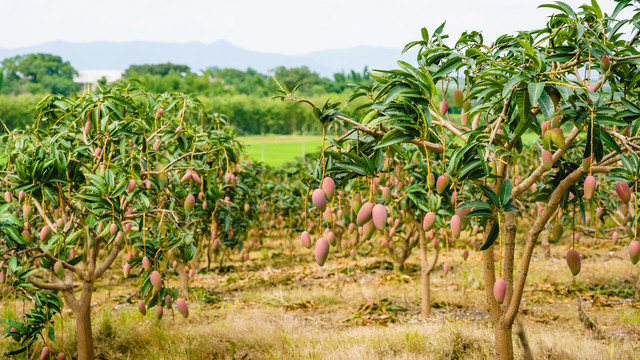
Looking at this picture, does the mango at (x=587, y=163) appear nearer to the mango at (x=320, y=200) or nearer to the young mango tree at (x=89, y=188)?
the mango at (x=320, y=200)

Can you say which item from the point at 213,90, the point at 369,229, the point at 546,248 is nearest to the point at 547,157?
the point at 369,229

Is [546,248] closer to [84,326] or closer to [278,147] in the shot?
[84,326]

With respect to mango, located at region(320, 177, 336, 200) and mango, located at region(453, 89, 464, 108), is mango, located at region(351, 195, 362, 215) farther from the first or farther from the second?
mango, located at region(453, 89, 464, 108)

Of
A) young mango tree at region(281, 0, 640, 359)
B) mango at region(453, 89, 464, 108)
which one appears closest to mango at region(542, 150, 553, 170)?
young mango tree at region(281, 0, 640, 359)

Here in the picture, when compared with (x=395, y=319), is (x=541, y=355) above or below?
above

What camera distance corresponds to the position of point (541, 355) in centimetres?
A: 260

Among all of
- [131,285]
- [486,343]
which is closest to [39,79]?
[131,285]

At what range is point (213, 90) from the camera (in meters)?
53.6

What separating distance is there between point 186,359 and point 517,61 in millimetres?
2343

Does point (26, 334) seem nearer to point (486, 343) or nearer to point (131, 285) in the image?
point (486, 343)

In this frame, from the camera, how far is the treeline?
126 ft

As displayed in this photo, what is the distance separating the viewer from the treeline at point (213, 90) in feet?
126

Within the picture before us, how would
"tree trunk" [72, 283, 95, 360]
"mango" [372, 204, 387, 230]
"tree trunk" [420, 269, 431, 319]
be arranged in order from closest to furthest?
"mango" [372, 204, 387, 230] < "tree trunk" [72, 283, 95, 360] < "tree trunk" [420, 269, 431, 319]

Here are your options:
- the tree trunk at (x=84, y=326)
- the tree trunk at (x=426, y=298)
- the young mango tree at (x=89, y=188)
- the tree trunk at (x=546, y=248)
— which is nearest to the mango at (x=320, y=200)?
the young mango tree at (x=89, y=188)
